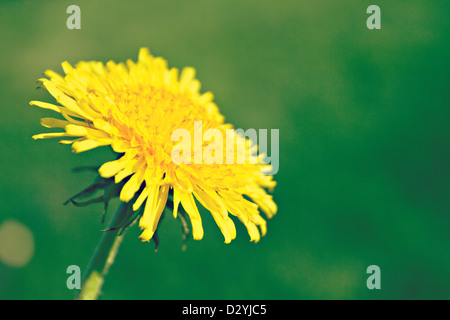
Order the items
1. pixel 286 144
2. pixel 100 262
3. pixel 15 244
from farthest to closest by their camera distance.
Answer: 1. pixel 286 144
2. pixel 15 244
3. pixel 100 262

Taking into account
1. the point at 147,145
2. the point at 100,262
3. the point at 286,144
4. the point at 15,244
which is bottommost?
the point at 15,244

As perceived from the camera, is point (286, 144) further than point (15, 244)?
Yes

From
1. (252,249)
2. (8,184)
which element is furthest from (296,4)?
Answer: (8,184)

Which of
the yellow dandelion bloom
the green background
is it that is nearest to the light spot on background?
the green background

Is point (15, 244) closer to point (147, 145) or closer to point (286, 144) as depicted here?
point (147, 145)

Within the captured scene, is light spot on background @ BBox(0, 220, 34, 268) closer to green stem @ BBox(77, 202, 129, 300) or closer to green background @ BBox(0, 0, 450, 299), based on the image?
green background @ BBox(0, 0, 450, 299)

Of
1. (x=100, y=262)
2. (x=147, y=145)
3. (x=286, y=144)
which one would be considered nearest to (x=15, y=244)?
(x=100, y=262)
